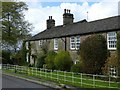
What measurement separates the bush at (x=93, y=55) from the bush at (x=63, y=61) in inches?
229

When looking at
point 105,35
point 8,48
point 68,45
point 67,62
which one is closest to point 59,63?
point 67,62

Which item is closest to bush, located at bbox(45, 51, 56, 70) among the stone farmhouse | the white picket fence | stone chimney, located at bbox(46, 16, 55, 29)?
the stone farmhouse

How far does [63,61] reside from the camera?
1398 inches

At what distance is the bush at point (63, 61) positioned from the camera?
116ft

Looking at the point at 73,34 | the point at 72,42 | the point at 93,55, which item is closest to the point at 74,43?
the point at 72,42

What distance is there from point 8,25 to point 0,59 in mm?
7467

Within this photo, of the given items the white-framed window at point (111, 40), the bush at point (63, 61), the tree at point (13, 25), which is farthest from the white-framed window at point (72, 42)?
the tree at point (13, 25)

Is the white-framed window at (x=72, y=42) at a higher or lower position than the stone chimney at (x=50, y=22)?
lower

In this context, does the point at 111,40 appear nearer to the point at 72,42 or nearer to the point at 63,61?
the point at 63,61

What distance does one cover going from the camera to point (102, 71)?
2828 cm

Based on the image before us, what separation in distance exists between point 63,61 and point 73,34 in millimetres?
3678

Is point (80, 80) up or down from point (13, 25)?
down

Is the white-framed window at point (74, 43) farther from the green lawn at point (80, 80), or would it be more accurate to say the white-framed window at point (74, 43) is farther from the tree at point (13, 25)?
the tree at point (13, 25)

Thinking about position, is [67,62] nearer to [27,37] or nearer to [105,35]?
[105,35]
